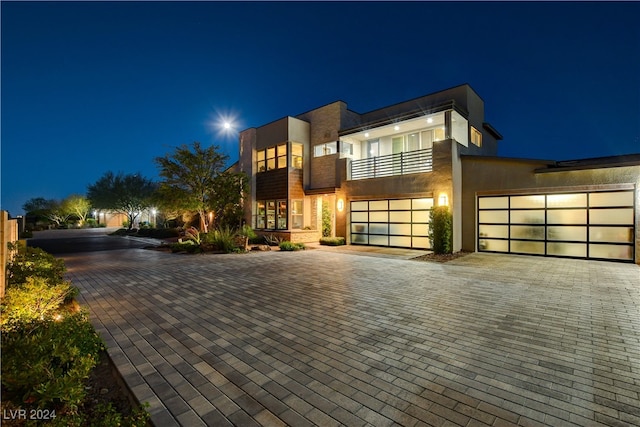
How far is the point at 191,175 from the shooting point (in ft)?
56.1

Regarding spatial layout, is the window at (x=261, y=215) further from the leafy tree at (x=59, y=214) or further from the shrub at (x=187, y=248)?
the leafy tree at (x=59, y=214)

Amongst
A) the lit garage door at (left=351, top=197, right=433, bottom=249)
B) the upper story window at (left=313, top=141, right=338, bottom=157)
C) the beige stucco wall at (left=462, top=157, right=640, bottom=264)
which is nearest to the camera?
the beige stucco wall at (left=462, top=157, right=640, bottom=264)

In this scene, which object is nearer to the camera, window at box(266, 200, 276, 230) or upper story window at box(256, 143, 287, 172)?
upper story window at box(256, 143, 287, 172)

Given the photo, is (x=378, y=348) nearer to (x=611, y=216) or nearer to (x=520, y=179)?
(x=520, y=179)

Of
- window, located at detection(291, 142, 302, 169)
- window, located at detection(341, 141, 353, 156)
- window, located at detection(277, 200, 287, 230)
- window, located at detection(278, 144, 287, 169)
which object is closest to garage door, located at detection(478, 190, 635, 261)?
window, located at detection(341, 141, 353, 156)

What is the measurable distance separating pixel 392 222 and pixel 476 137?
6.84m

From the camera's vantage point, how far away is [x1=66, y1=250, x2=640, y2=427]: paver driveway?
2.77m

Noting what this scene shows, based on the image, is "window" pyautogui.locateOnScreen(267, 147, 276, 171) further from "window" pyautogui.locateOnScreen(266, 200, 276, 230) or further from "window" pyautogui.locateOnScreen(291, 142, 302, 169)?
"window" pyautogui.locateOnScreen(266, 200, 276, 230)

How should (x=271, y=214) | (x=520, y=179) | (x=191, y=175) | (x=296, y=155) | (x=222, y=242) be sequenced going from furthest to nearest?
(x=271, y=214) < (x=296, y=155) < (x=191, y=175) < (x=222, y=242) < (x=520, y=179)

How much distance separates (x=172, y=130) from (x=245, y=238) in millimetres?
145035

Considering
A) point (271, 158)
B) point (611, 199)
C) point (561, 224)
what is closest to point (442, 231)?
point (561, 224)

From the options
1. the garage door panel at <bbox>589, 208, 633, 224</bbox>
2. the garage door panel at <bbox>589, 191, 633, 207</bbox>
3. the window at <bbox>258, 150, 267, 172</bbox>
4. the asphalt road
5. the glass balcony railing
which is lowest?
the asphalt road

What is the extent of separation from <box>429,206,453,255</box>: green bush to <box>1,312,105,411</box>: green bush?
466 inches

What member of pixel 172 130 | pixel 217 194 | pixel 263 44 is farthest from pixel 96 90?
pixel 217 194
